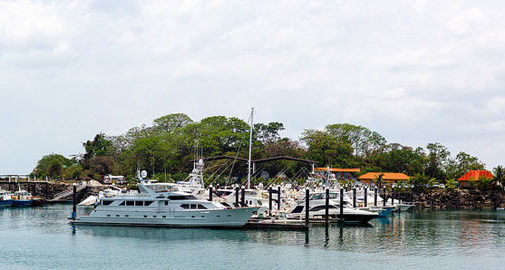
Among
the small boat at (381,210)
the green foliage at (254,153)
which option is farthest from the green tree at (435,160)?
the small boat at (381,210)

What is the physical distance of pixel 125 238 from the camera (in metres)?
48.3

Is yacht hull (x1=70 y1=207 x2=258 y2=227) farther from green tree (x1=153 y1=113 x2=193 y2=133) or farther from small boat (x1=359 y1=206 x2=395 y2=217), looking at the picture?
green tree (x1=153 y1=113 x2=193 y2=133)

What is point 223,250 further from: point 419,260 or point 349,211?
point 349,211

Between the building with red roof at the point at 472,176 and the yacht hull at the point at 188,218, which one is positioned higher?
the building with red roof at the point at 472,176

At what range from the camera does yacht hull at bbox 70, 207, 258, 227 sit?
51.8m

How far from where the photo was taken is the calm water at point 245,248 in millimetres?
38500

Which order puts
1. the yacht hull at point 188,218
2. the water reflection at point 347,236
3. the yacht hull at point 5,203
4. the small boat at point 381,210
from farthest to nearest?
the yacht hull at point 5,203, the small boat at point 381,210, the yacht hull at point 188,218, the water reflection at point 347,236

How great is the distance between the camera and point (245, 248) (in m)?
43.3

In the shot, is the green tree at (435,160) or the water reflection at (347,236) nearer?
the water reflection at (347,236)

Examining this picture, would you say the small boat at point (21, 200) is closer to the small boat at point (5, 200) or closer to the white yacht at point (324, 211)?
the small boat at point (5, 200)

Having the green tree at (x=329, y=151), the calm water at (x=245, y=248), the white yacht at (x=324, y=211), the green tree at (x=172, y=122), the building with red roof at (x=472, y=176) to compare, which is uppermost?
the green tree at (x=172, y=122)

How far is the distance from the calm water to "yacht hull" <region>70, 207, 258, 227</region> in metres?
0.82

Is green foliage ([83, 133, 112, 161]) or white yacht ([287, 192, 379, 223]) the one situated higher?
green foliage ([83, 133, 112, 161])

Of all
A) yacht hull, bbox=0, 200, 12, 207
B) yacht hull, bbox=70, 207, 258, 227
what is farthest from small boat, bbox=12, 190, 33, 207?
yacht hull, bbox=70, 207, 258, 227
